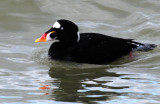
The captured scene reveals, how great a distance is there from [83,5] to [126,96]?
6.35 meters

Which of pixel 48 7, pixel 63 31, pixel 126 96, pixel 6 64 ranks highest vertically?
pixel 48 7

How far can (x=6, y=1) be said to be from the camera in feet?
40.8

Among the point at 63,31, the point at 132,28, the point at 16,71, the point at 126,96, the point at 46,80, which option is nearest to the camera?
the point at 126,96

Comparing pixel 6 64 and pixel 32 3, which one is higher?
pixel 32 3

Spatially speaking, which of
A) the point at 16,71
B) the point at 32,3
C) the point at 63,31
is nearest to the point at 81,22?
the point at 32,3

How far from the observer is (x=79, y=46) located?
8.41 meters

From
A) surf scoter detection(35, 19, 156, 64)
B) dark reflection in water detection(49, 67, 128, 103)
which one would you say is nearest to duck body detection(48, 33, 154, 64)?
surf scoter detection(35, 19, 156, 64)

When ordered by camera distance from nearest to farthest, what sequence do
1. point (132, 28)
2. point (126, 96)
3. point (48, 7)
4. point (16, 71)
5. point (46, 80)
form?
point (126, 96), point (46, 80), point (16, 71), point (132, 28), point (48, 7)

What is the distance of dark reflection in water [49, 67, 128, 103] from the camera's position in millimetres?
6328

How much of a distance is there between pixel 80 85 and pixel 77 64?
52.1 inches

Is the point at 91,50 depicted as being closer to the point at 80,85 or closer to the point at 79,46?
the point at 79,46

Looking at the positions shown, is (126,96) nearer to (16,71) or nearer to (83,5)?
(16,71)

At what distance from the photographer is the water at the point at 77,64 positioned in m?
6.46

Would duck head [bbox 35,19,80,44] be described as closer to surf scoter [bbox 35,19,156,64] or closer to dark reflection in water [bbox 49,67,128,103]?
surf scoter [bbox 35,19,156,64]
